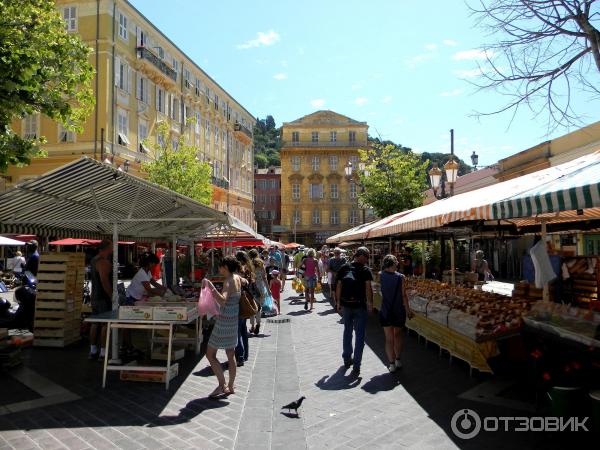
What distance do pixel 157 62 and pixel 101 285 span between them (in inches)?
1194

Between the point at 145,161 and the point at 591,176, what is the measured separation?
31729mm

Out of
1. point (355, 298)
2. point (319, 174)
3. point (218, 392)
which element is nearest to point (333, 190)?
point (319, 174)

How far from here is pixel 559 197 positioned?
440 centimetres

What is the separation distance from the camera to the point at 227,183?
165 ft

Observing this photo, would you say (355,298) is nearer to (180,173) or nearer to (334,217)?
(180,173)

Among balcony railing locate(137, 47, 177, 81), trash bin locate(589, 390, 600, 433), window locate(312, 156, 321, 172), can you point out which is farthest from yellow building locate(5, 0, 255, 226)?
trash bin locate(589, 390, 600, 433)

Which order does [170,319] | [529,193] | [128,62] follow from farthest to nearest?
[128,62] < [170,319] < [529,193]

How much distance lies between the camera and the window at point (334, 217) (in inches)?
2709

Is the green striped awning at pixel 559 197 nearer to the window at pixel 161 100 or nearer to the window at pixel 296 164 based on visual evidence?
the window at pixel 161 100

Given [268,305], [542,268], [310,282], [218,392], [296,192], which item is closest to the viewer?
[218,392]

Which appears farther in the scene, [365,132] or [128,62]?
[365,132]

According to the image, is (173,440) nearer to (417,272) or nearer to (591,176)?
(591,176)

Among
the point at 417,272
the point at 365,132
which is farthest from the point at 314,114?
the point at 417,272

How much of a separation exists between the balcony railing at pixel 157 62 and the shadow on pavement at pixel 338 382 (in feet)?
101
